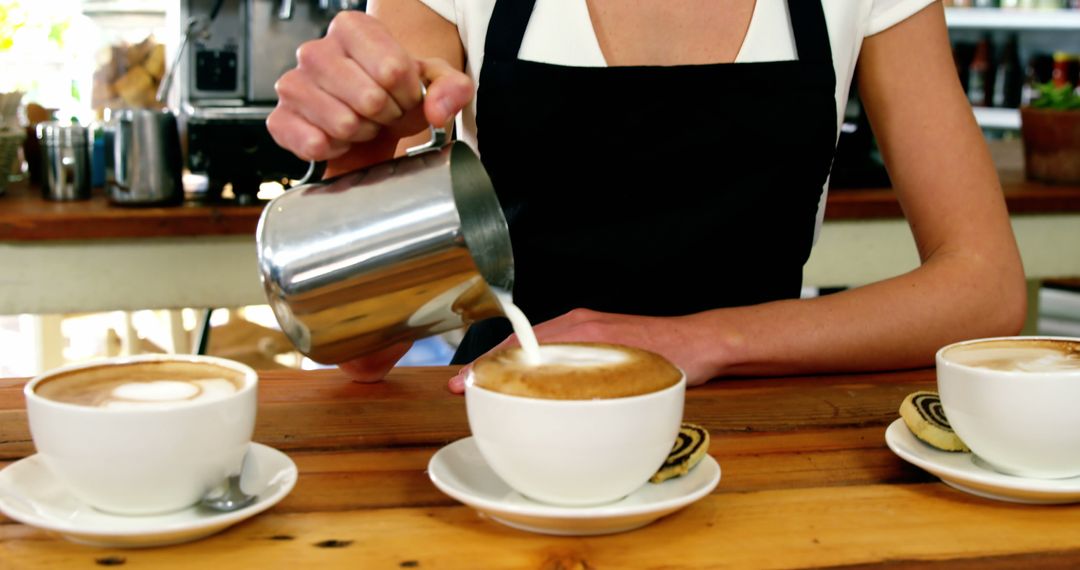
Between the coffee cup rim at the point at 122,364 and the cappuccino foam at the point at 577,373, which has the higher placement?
the cappuccino foam at the point at 577,373

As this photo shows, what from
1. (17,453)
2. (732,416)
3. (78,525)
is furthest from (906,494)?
(17,453)

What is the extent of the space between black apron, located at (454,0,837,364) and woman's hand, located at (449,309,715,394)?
0.28 metres

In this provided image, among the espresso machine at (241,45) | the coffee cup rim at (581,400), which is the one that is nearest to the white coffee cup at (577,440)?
the coffee cup rim at (581,400)

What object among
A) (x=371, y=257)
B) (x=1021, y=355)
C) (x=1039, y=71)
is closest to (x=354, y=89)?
(x=371, y=257)

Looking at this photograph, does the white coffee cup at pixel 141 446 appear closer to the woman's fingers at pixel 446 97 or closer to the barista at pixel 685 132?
the woman's fingers at pixel 446 97

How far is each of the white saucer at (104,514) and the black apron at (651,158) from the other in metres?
0.70

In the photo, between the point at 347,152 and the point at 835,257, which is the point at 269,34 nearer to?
the point at 835,257

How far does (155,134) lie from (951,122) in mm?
1638

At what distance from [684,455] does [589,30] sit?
2.52ft

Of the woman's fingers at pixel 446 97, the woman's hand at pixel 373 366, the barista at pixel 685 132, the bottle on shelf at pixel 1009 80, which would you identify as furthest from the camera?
the bottle on shelf at pixel 1009 80

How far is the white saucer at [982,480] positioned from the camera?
2.47ft

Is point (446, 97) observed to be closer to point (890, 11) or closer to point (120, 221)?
point (890, 11)

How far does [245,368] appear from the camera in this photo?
768mm

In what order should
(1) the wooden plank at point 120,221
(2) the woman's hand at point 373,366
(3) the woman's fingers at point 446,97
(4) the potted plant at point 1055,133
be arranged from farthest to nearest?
(4) the potted plant at point 1055,133, (1) the wooden plank at point 120,221, (2) the woman's hand at point 373,366, (3) the woman's fingers at point 446,97
